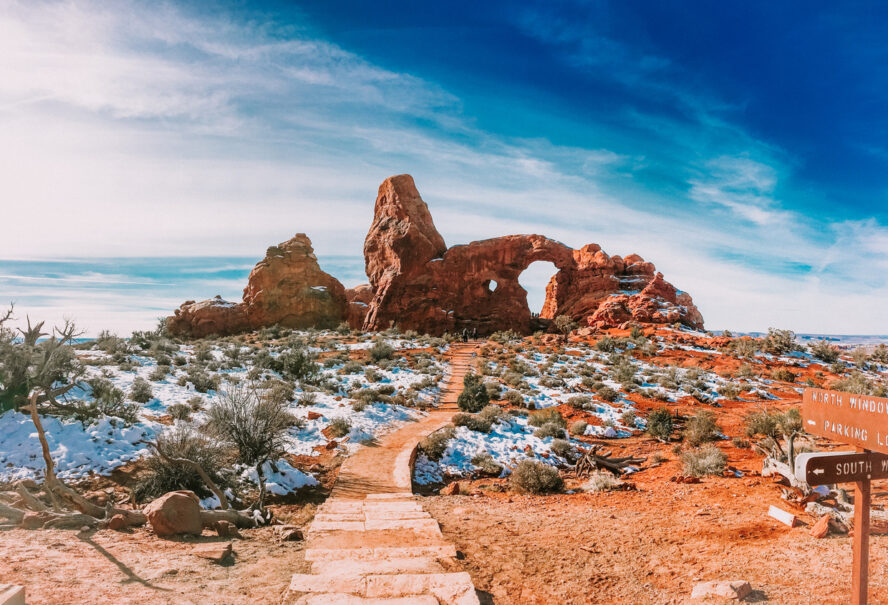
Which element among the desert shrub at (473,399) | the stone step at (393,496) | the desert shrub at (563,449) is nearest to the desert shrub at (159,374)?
the desert shrub at (473,399)

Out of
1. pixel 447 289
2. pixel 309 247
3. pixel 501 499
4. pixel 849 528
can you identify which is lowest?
pixel 501 499

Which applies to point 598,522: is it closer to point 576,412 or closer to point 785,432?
point 785,432

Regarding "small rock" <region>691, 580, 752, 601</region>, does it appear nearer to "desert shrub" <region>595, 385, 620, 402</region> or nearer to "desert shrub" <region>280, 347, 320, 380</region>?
"desert shrub" <region>595, 385, 620, 402</region>

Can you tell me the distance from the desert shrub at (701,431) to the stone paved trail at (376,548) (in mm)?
9146

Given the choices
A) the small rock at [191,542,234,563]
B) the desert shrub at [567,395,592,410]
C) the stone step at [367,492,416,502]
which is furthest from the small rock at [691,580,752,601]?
the desert shrub at [567,395,592,410]

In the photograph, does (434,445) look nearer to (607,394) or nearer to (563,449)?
(563,449)

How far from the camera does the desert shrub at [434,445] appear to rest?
44.5 ft

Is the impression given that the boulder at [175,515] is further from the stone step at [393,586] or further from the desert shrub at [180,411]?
the desert shrub at [180,411]

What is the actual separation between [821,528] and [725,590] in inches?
115

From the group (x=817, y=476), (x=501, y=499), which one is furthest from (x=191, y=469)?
(x=817, y=476)

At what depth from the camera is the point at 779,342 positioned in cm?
3506

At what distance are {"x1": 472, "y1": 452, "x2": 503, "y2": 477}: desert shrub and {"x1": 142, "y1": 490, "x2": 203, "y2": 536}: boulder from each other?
760 cm

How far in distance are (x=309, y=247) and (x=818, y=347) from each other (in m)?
48.0

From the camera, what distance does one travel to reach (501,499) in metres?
10.5
